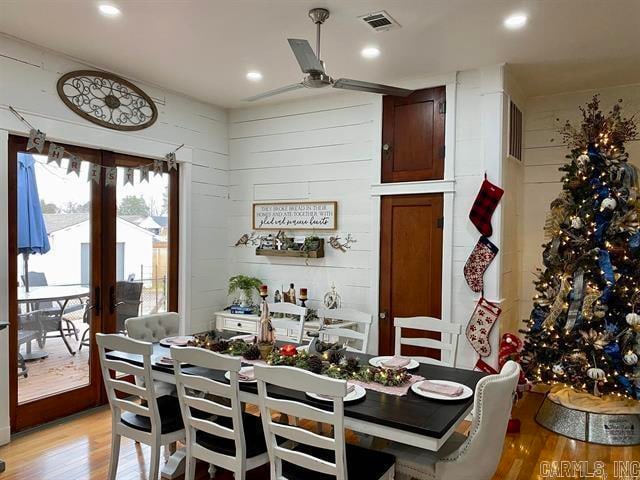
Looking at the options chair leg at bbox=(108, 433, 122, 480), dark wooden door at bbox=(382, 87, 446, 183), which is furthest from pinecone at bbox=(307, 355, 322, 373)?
dark wooden door at bbox=(382, 87, 446, 183)

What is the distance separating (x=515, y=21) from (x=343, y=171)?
209cm

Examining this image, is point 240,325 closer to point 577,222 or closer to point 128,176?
point 128,176

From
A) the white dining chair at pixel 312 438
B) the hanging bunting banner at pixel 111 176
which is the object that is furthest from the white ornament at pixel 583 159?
the hanging bunting banner at pixel 111 176

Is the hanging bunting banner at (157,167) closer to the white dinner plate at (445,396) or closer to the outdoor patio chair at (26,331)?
the outdoor patio chair at (26,331)

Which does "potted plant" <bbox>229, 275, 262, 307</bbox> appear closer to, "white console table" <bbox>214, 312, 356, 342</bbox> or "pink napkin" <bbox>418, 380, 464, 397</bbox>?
"white console table" <bbox>214, 312, 356, 342</bbox>

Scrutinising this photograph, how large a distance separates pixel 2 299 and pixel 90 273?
0.75 meters

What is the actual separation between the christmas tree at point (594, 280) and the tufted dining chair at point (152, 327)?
285 cm

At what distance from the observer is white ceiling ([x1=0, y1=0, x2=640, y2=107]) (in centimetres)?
292

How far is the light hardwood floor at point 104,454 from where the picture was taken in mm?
3021

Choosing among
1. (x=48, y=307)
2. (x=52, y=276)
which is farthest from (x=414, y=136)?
(x=48, y=307)

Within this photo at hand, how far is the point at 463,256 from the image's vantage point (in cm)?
406

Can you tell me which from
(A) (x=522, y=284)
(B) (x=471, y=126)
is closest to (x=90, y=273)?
(B) (x=471, y=126)

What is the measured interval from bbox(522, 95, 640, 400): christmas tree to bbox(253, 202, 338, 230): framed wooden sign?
2043 mm

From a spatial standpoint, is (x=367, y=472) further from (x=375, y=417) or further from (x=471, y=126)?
(x=471, y=126)
